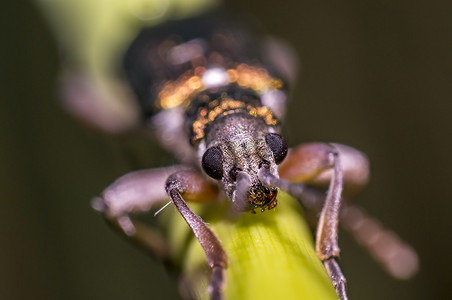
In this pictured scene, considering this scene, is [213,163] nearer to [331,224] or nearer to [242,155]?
[242,155]

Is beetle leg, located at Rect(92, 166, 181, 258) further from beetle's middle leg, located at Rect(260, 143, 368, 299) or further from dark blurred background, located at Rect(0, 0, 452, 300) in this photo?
beetle's middle leg, located at Rect(260, 143, 368, 299)

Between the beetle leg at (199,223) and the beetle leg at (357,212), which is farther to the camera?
the beetle leg at (357,212)

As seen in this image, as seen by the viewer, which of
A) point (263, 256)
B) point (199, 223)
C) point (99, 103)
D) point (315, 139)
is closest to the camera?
point (263, 256)

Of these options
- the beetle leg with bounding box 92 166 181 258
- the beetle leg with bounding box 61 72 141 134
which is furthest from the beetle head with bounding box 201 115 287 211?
the beetle leg with bounding box 61 72 141 134

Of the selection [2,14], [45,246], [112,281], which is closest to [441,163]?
[112,281]

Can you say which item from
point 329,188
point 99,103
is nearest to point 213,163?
point 329,188

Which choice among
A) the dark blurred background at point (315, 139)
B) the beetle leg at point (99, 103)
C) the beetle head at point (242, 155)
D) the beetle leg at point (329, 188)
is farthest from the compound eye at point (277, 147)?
the beetle leg at point (99, 103)

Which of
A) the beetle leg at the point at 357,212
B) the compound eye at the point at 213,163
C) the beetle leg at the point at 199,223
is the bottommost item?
the beetle leg at the point at 357,212

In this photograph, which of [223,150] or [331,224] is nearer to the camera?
[331,224]

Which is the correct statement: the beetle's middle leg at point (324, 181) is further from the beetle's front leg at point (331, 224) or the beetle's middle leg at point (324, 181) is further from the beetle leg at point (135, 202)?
the beetle leg at point (135, 202)
